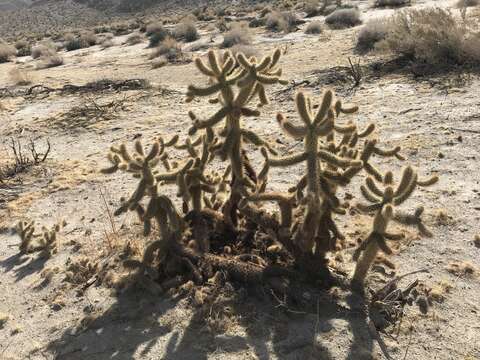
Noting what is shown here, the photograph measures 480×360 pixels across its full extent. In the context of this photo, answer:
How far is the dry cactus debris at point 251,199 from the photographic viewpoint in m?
3.27

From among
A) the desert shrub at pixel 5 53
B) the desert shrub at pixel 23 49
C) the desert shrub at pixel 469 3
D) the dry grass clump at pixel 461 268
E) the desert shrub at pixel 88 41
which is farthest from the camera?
the desert shrub at pixel 23 49

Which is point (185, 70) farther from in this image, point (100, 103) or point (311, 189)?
point (311, 189)

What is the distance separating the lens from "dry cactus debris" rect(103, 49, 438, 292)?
3.27 meters

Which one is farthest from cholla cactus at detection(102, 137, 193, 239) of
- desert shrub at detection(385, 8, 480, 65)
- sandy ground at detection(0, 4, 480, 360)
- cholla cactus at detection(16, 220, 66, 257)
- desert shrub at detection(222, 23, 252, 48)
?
desert shrub at detection(222, 23, 252, 48)

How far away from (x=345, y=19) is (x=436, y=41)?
789cm

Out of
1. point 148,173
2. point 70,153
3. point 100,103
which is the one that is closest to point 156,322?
point 148,173

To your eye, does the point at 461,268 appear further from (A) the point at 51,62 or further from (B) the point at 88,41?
(B) the point at 88,41

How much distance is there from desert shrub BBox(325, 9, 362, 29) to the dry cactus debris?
42.7ft

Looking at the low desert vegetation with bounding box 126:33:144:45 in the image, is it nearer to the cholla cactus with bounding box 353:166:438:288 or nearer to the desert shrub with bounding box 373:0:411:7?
the desert shrub with bounding box 373:0:411:7

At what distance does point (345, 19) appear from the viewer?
16281 mm

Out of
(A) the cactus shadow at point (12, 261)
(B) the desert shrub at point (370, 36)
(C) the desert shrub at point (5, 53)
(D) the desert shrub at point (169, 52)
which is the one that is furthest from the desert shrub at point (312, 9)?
(A) the cactus shadow at point (12, 261)

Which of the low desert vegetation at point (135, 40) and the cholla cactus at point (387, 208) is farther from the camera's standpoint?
the low desert vegetation at point (135, 40)

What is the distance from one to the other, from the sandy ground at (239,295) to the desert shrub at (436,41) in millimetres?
615

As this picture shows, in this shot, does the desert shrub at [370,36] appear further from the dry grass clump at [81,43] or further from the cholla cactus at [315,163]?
the dry grass clump at [81,43]
